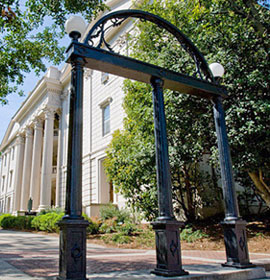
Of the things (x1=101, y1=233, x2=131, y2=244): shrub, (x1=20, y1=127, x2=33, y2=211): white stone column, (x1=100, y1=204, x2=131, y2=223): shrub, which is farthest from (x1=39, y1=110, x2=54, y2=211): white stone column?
(x1=101, y1=233, x2=131, y2=244): shrub

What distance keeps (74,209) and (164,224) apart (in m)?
1.44

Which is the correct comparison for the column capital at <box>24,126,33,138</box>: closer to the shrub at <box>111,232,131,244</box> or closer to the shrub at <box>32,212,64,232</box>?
the shrub at <box>32,212,64,232</box>

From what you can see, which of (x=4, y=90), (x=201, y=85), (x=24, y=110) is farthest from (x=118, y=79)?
(x=24, y=110)

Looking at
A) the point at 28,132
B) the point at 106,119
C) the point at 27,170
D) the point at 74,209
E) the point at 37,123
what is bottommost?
the point at 74,209

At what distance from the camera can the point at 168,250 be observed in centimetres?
414

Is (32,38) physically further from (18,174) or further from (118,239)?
(18,174)

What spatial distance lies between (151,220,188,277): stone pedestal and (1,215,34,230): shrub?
50.5 feet

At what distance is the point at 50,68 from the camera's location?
1106 inches

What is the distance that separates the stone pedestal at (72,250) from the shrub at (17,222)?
50.9 ft

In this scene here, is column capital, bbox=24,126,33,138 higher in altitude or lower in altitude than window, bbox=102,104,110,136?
higher

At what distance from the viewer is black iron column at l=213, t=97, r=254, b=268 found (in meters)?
4.89

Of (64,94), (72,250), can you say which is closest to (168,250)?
(72,250)

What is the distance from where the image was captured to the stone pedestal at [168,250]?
4.05 m

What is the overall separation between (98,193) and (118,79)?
8.37m
